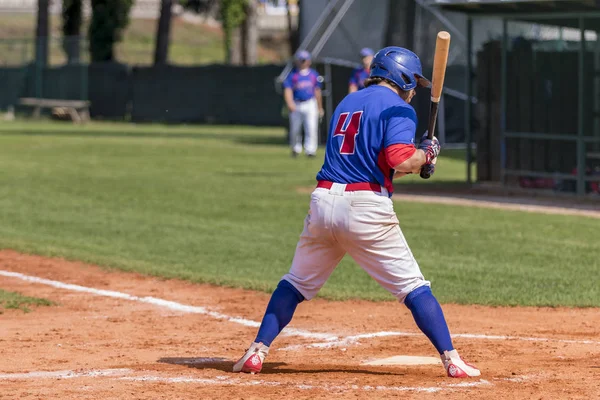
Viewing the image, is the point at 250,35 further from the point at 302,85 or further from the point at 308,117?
the point at 308,117

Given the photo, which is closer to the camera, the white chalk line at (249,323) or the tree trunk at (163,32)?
the white chalk line at (249,323)

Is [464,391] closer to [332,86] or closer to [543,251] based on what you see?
[543,251]

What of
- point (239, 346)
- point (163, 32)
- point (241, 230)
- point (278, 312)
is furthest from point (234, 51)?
point (278, 312)

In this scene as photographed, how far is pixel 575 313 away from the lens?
28.8 ft

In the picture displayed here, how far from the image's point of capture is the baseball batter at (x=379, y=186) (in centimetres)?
604

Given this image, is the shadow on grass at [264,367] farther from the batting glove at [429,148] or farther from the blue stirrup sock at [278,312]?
the batting glove at [429,148]

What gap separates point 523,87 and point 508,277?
26.5 feet

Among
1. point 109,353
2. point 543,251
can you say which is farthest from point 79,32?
point 109,353

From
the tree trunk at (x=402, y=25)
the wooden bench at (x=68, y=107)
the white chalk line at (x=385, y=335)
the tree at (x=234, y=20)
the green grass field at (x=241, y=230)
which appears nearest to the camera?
the white chalk line at (x=385, y=335)

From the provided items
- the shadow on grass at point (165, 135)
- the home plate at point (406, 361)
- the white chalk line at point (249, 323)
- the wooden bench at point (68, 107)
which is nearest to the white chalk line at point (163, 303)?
the white chalk line at point (249, 323)

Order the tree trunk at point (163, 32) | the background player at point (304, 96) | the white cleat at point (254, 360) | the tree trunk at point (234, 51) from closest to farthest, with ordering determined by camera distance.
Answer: the white cleat at point (254, 360)
the background player at point (304, 96)
the tree trunk at point (163, 32)
the tree trunk at point (234, 51)

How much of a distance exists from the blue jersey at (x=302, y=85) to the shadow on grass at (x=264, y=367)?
17.5 metres

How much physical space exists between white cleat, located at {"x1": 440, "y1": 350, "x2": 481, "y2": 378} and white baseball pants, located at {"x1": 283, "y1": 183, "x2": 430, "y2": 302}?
0.41 metres

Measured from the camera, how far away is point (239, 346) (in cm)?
754
